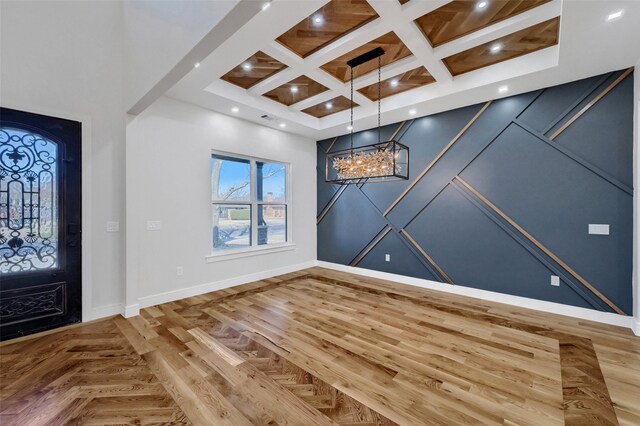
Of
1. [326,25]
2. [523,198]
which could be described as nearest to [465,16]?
[326,25]

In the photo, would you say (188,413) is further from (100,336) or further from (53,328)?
(53,328)

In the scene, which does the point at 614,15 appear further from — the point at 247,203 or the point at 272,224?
the point at 272,224

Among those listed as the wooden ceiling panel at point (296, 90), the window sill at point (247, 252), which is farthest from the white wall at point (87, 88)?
the wooden ceiling panel at point (296, 90)

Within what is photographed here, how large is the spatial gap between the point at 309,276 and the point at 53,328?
363 centimetres

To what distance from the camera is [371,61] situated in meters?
3.43

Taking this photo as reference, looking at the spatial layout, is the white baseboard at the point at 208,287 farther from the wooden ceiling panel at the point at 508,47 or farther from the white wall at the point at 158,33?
the wooden ceiling panel at the point at 508,47

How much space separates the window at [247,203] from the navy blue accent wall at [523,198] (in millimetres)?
1973

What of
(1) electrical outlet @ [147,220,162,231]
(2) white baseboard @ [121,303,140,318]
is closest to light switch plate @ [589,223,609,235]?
(1) electrical outlet @ [147,220,162,231]

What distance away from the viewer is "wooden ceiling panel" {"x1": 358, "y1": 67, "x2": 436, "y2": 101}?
3.73 m

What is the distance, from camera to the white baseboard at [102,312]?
3.29m

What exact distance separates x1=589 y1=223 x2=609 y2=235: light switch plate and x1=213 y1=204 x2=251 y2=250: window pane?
16.3 feet

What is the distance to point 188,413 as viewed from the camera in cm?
184

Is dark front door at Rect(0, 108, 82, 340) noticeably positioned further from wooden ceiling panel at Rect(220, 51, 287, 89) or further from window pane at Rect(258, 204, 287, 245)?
window pane at Rect(258, 204, 287, 245)

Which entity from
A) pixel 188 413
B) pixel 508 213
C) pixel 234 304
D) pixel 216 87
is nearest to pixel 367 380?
pixel 188 413
